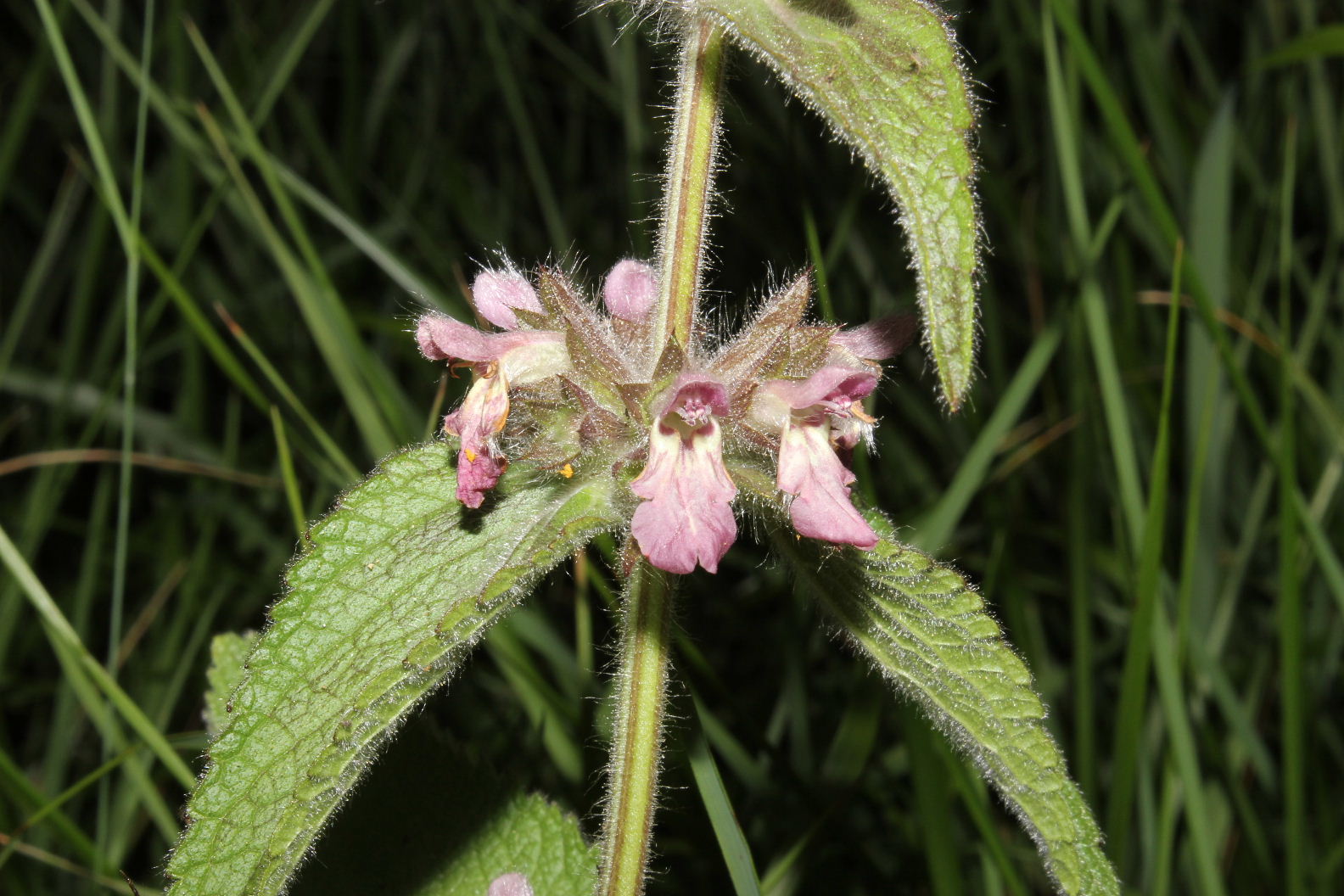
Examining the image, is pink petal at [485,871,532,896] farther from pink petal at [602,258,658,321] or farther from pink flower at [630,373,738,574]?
pink petal at [602,258,658,321]

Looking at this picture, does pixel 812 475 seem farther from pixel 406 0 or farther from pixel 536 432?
pixel 406 0

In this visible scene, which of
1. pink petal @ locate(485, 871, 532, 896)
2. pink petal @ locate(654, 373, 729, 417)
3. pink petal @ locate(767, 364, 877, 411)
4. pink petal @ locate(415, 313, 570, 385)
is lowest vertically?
pink petal @ locate(485, 871, 532, 896)

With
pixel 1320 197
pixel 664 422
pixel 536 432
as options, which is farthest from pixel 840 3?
pixel 1320 197

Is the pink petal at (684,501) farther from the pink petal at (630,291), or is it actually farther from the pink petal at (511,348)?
the pink petal at (630,291)

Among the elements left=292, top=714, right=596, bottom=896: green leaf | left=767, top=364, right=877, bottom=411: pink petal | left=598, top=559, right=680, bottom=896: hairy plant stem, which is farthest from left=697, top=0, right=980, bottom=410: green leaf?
left=292, top=714, right=596, bottom=896: green leaf

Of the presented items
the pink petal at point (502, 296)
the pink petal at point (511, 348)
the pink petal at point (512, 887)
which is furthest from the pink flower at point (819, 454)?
the pink petal at point (512, 887)

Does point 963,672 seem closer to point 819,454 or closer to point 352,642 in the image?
point 819,454

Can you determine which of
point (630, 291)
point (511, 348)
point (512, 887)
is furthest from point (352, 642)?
point (630, 291)
